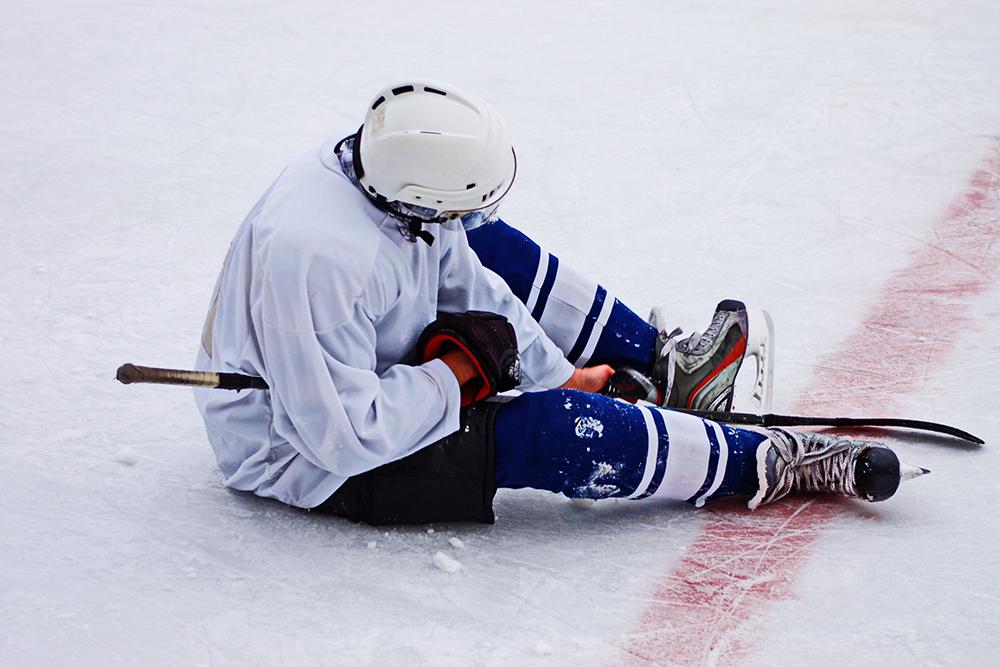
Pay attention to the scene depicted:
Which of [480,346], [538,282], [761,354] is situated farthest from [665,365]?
[480,346]

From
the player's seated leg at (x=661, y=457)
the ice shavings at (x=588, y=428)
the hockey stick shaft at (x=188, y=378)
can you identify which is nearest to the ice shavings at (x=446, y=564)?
the player's seated leg at (x=661, y=457)

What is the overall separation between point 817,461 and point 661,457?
330mm

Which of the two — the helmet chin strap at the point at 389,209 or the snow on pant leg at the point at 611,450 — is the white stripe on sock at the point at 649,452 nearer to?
the snow on pant leg at the point at 611,450

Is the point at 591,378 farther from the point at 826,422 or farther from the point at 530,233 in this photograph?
the point at 530,233

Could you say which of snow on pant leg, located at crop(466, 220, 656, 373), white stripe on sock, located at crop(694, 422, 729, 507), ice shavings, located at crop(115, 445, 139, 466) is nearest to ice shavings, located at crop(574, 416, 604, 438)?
white stripe on sock, located at crop(694, 422, 729, 507)

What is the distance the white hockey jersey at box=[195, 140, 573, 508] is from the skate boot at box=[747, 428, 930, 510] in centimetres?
61

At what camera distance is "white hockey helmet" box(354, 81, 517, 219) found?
6.40 feet

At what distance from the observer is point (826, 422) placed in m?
2.67

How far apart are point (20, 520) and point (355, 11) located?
353 cm

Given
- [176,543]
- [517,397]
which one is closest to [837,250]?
[517,397]

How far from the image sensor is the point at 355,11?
5387 millimetres

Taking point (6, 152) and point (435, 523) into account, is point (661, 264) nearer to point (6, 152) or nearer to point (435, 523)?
point (435, 523)

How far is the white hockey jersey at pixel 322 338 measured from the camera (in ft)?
6.55

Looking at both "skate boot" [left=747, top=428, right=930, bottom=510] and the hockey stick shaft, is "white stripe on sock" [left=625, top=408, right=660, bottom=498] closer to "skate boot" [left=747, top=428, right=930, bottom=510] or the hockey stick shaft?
"skate boot" [left=747, top=428, right=930, bottom=510]
